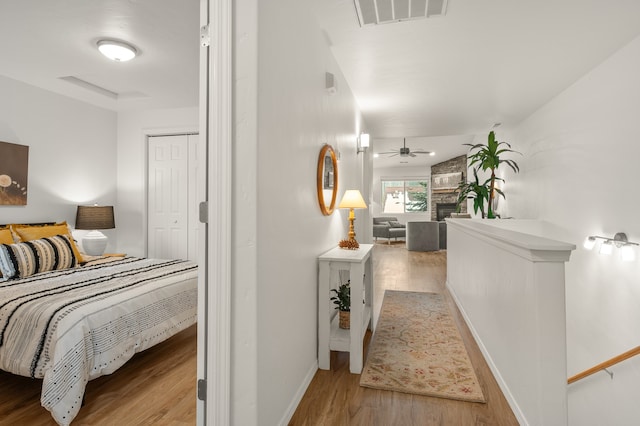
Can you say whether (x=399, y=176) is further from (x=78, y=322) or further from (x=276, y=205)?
(x=78, y=322)

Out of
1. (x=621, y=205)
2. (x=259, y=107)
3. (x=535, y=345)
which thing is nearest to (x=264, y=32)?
(x=259, y=107)

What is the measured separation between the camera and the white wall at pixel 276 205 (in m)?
1.40

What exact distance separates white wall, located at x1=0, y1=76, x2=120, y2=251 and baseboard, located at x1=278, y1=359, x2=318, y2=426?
3563mm

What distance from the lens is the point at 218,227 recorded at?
137 centimetres

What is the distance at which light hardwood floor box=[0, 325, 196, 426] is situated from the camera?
1810 mm

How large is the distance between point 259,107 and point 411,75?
2.25 m

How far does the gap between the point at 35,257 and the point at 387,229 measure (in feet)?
29.2

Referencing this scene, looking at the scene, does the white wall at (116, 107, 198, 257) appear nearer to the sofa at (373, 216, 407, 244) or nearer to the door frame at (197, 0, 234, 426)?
the door frame at (197, 0, 234, 426)

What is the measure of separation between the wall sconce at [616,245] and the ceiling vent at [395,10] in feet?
7.64

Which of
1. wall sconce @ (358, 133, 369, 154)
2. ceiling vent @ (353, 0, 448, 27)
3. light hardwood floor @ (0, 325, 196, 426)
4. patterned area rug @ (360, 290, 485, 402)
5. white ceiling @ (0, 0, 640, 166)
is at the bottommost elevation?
light hardwood floor @ (0, 325, 196, 426)

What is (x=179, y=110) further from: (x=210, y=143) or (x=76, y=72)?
(x=210, y=143)

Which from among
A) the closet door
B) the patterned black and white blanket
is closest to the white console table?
the patterned black and white blanket

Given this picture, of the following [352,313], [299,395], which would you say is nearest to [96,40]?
[352,313]

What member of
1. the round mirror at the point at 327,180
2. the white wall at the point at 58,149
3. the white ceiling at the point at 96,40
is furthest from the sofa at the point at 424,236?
the white wall at the point at 58,149
